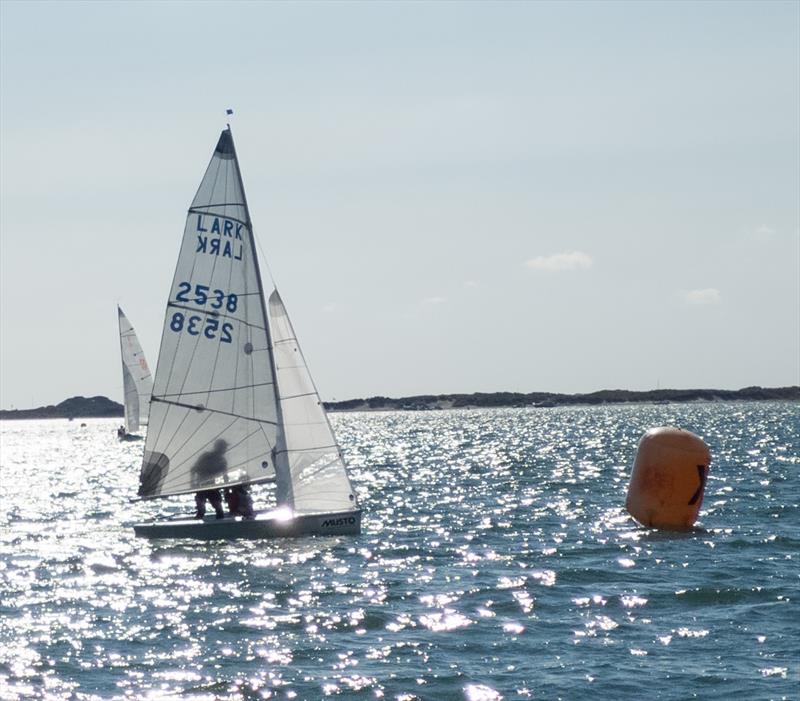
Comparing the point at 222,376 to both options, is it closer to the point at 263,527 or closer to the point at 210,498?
the point at 210,498

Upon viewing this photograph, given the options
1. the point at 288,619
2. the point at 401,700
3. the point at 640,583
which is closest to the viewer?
the point at 401,700

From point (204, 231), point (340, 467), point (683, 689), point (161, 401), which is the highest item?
point (204, 231)

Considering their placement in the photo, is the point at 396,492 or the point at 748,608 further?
the point at 396,492

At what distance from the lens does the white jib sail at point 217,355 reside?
30.6 metres

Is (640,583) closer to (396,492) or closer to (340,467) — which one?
(340,467)

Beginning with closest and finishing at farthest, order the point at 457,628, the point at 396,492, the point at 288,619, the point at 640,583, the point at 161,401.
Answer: the point at 457,628 → the point at 288,619 → the point at 640,583 → the point at 161,401 → the point at 396,492

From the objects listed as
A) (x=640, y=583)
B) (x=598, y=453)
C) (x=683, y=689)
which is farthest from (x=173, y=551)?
(x=598, y=453)

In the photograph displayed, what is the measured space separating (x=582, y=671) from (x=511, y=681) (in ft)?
3.31

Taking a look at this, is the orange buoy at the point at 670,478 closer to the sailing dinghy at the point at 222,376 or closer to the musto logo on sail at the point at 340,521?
the musto logo on sail at the point at 340,521

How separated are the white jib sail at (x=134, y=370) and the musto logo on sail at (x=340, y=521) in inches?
2070

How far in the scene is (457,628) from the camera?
19234 mm

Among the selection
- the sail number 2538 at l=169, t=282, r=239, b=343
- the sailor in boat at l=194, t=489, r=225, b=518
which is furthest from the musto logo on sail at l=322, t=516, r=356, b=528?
the sail number 2538 at l=169, t=282, r=239, b=343

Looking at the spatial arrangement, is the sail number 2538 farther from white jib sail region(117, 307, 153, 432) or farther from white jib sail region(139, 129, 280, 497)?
white jib sail region(117, 307, 153, 432)

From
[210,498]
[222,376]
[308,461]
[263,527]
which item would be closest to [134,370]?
[210,498]
